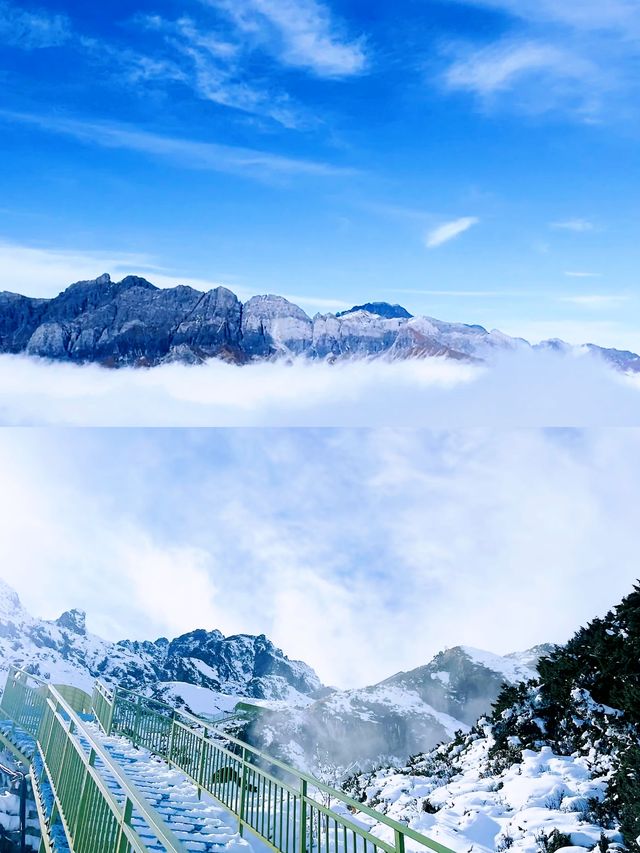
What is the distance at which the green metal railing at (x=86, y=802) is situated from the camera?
4.23 meters

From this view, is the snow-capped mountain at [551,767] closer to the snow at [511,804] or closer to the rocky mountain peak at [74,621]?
the snow at [511,804]

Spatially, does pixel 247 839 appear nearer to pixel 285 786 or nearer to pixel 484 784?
pixel 285 786

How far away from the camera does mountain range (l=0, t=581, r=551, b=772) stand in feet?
210

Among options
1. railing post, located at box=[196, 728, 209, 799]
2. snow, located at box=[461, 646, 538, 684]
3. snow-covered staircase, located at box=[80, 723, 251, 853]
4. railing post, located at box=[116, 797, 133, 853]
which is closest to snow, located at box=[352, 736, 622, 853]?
railing post, located at box=[196, 728, 209, 799]

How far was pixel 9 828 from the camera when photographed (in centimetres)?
1224

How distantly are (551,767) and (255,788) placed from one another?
548 cm

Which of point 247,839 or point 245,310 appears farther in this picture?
point 245,310

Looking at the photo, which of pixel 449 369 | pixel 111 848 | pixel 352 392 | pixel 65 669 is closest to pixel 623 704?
pixel 111 848

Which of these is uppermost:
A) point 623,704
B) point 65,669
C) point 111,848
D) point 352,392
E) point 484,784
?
point 352,392

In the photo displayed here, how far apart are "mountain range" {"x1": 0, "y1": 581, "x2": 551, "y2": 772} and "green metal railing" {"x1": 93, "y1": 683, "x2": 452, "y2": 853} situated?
386 cm

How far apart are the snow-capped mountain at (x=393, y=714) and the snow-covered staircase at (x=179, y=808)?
3773 centimetres

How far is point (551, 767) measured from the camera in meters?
10.9

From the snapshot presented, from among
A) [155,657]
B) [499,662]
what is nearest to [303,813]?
[499,662]

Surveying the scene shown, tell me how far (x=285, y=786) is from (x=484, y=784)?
5.68 metres
